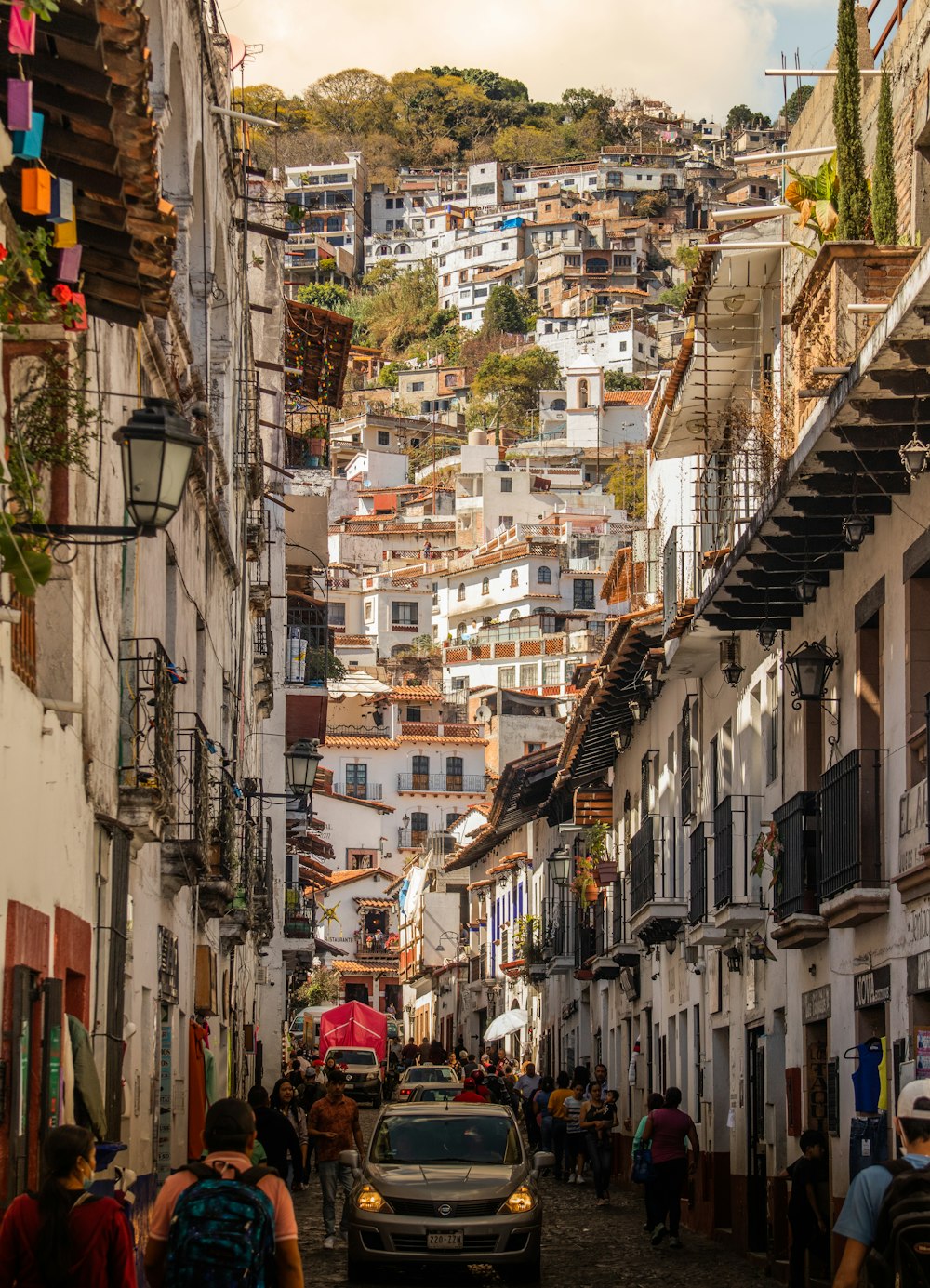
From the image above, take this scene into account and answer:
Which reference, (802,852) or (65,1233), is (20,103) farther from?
(802,852)

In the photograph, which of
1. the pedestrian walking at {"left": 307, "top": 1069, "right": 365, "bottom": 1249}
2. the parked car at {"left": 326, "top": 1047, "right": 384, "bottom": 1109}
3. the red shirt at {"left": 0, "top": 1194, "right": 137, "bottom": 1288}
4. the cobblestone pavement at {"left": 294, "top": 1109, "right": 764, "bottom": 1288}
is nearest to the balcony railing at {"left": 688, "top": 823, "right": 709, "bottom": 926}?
the cobblestone pavement at {"left": 294, "top": 1109, "right": 764, "bottom": 1288}

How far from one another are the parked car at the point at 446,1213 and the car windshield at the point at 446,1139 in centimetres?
2

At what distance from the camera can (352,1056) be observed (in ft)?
187

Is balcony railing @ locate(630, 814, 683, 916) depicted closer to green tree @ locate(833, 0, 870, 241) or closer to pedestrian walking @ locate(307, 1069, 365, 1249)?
pedestrian walking @ locate(307, 1069, 365, 1249)

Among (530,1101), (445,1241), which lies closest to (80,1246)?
(445,1241)

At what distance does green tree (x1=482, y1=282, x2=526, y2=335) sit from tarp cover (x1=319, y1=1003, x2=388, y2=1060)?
12425cm

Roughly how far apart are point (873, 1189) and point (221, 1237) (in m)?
2.54

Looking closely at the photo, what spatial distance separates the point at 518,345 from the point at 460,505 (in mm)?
47031

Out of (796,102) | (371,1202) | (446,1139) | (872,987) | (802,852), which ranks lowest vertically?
(371,1202)

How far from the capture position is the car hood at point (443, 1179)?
1772 cm

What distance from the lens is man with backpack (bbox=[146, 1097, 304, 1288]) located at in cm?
815

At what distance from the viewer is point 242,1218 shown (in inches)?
324

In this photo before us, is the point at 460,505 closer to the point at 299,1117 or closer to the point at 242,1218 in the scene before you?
the point at 299,1117

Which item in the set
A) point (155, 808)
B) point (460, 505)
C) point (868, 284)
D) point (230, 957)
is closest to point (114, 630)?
point (155, 808)
